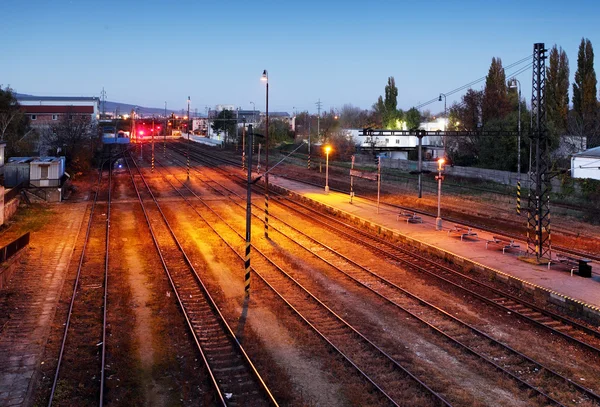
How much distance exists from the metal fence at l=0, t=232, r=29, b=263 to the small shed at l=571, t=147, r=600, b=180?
3489 centimetres

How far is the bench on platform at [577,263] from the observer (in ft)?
52.3

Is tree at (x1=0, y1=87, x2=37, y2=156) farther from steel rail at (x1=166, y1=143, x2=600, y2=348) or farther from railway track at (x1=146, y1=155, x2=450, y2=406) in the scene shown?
steel rail at (x1=166, y1=143, x2=600, y2=348)

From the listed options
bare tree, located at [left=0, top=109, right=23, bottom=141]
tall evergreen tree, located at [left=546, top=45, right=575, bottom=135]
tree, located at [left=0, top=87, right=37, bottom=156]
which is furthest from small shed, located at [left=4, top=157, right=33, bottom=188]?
tall evergreen tree, located at [left=546, top=45, right=575, bottom=135]

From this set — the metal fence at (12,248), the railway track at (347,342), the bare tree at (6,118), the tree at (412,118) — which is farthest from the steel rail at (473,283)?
the tree at (412,118)

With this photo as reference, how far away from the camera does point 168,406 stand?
9039 mm

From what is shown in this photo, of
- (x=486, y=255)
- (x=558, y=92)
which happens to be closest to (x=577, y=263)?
(x=486, y=255)

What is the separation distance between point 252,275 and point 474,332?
7.54 m

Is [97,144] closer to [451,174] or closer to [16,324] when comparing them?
[451,174]

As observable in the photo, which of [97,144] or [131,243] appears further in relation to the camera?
[97,144]

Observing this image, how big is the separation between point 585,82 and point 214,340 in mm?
55131

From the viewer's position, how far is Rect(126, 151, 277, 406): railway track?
947 centimetres

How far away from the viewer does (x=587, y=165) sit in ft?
128

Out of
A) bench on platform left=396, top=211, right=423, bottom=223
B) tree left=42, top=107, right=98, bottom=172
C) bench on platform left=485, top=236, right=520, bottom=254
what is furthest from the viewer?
tree left=42, top=107, right=98, bottom=172

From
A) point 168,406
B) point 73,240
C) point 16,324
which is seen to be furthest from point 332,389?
point 73,240
